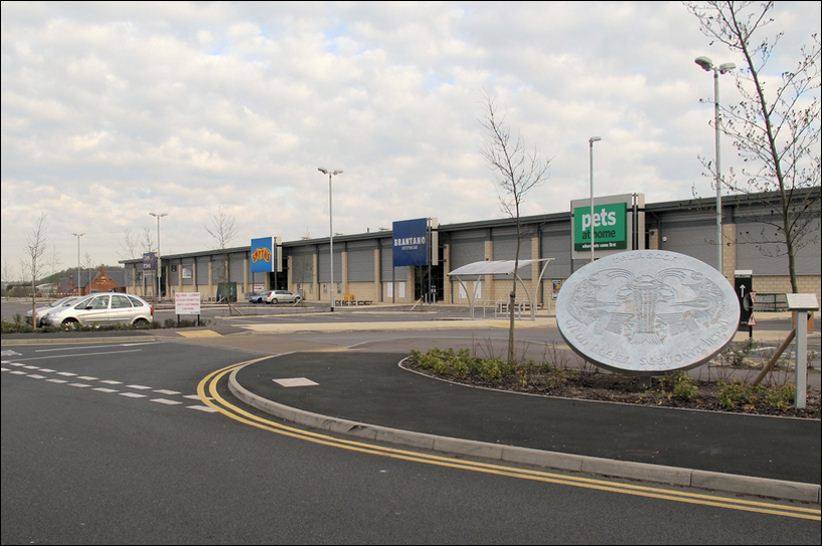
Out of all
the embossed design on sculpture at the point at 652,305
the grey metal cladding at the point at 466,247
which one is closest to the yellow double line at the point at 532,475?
the embossed design on sculpture at the point at 652,305

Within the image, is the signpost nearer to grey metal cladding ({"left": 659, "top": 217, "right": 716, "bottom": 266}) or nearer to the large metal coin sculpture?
grey metal cladding ({"left": 659, "top": 217, "right": 716, "bottom": 266})

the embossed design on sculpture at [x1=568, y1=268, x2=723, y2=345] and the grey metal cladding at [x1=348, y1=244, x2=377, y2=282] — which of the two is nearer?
the embossed design on sculpture at [x1=568, y1=268, x2=723, y2=345]

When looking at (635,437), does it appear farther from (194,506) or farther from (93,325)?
(93,325)

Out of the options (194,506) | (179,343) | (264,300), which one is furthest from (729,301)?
(264,300)

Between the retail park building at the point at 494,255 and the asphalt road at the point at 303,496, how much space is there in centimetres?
740

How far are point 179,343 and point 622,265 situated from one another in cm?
1526

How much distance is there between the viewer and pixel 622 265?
11.0 m

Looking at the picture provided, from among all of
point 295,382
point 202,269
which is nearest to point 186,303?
point 295,382

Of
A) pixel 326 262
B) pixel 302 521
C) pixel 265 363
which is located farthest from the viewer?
pixel 326 262

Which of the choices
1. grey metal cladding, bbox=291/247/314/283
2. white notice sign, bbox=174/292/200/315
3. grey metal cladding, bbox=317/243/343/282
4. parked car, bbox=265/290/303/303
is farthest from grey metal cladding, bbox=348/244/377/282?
white notice sign, bbox=174/292/200/315

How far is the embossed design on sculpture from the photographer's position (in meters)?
9.85

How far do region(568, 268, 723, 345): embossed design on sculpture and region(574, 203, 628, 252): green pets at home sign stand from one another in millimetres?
35044

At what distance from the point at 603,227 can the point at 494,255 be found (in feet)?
37.9

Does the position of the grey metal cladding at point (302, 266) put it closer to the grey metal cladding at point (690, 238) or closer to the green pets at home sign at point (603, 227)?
the green pets at home sign at point (603, 227)
